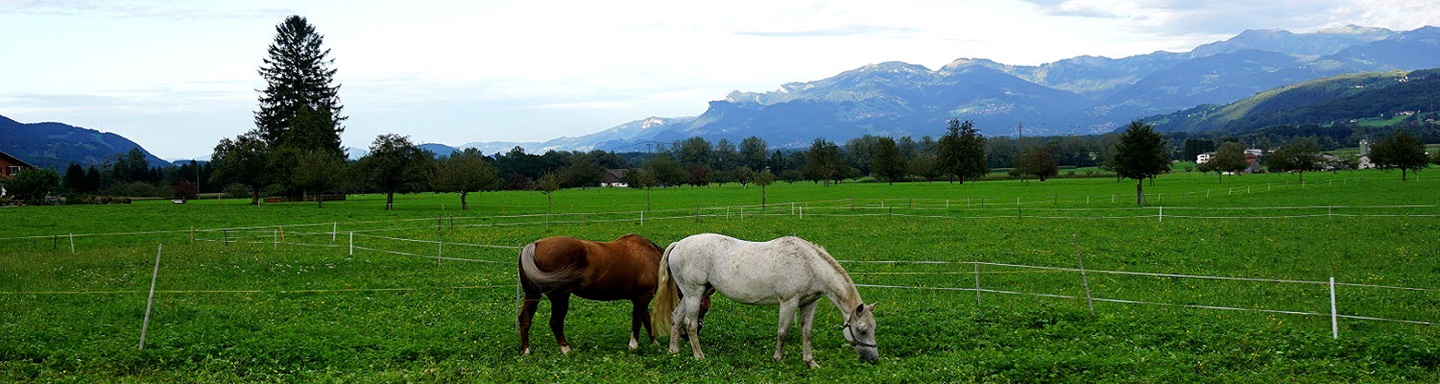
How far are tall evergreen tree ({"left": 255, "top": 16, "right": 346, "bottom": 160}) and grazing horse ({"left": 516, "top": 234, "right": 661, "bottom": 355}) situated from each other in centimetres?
6780

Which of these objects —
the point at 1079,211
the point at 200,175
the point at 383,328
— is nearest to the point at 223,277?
the point at 383,328

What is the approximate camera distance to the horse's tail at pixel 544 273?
1116cm

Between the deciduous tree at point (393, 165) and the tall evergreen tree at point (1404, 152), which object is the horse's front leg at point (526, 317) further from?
the tall evergreen tree at point (1404, 152)

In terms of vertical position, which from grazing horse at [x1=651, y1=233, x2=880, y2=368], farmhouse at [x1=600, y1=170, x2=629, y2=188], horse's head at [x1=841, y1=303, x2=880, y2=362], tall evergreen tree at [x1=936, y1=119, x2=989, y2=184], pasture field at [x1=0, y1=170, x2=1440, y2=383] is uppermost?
tall evergreen tree at [x1=936, y1=119, x2=989, y2=184]

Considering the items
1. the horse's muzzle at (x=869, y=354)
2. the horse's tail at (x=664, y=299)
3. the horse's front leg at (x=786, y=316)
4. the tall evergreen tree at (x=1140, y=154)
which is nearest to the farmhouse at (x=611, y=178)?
the tall evergreen tree at (x=1140, y=154)

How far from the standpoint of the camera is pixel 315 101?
76750mm

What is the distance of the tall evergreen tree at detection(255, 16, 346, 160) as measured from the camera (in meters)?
74.0

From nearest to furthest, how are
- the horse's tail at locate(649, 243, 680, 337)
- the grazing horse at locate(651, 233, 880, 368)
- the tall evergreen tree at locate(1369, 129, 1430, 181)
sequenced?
the grazing horse at locate(651, 233, 880, 368), the horse's tail at locate(649, 243, 680, 337), the tall evergreen tree at locate(1369, 129, 1430, 181)

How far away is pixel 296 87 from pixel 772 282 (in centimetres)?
7691

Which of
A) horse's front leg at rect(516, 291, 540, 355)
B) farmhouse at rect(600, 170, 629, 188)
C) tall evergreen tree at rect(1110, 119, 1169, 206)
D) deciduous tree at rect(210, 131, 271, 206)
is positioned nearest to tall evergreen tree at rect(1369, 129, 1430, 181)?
tall evergreen tree at rect(1110, 119, 1169, 206)

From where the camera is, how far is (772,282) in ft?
35.1

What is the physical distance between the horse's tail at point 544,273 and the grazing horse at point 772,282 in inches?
50.2

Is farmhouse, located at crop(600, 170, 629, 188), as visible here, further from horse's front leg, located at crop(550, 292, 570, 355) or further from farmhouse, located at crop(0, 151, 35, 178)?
horse's front leg, located at crop(550, 292, 570, 355)

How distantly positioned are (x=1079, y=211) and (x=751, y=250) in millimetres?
38541
